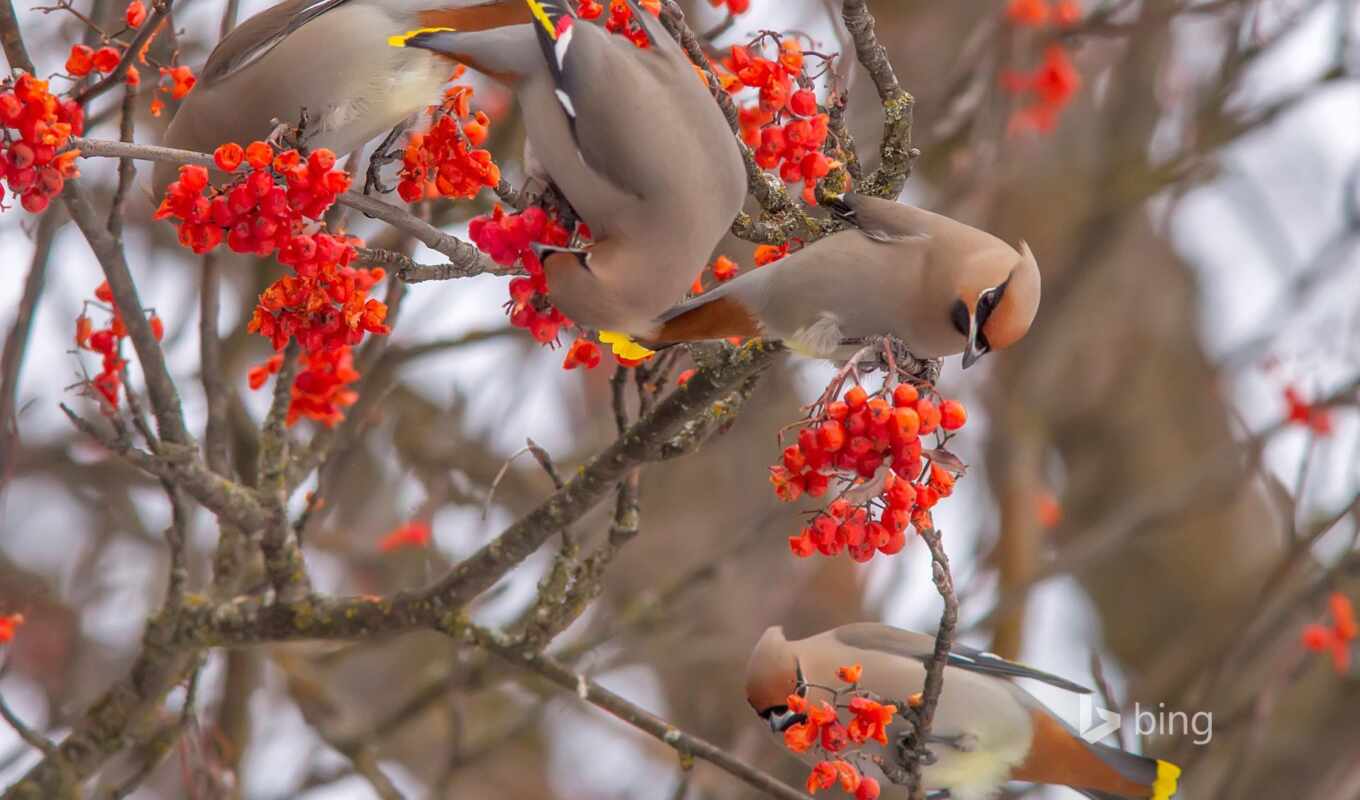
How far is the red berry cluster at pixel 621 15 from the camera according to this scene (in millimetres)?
2537

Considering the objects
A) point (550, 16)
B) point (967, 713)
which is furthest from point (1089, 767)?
point (550, 16)

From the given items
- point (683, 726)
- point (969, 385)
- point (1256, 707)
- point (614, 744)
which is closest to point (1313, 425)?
point (1256, 707)

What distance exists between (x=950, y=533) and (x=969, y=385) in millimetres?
997

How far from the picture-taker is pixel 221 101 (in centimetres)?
288

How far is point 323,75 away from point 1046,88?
4036 millimetres

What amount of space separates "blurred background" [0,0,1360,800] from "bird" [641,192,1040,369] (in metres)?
1.13

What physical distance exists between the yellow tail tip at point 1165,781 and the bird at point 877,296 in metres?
1.61

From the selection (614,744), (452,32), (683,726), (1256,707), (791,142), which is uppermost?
(452,32)

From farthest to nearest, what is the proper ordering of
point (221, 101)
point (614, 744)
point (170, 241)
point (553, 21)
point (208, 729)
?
point (614, 744)
point (170, 241)
point (208, 729)
point (221, 101)
point (553, 21)

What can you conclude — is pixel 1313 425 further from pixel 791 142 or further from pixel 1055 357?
pixel 791 142

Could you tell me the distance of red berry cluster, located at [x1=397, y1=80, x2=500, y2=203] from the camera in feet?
8.23

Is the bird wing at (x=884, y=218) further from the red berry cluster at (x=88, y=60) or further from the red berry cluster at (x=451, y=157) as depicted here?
the red berry cluster at (x=88, y=60)

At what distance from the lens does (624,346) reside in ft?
8.21

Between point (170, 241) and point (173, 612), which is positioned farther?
point (170, 241)
